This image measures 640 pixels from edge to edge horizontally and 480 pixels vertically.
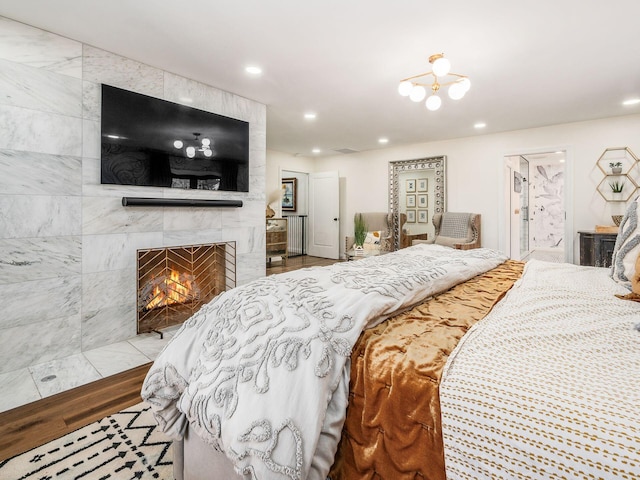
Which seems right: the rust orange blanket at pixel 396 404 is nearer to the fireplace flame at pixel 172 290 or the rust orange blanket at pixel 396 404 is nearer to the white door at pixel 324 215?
the fireplace flame at pixel 172 290

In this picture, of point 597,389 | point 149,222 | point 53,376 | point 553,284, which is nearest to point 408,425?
point 597,389

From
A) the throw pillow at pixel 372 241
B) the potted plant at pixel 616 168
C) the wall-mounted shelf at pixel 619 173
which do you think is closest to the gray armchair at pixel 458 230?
the throw pillow at pixel 372 241

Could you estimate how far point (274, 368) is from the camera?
3.09 ft

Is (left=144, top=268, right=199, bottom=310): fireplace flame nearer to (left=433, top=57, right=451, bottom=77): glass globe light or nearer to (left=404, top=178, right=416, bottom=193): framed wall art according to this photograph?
(left=433, top=57, right=451, bottom=77): glass globe light

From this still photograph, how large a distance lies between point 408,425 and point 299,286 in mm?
660

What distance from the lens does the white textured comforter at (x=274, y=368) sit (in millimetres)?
845

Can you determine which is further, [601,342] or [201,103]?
[201,103]

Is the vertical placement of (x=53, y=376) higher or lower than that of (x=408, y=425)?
lower

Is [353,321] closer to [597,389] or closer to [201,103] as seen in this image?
[597,389]

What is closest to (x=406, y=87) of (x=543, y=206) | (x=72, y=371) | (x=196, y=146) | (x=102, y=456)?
(x=196, y=146)

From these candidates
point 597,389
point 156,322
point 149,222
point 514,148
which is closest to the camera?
point 597,389

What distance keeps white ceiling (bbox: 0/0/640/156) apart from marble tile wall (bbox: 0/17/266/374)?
209mm

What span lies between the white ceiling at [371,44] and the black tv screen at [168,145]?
0.41m

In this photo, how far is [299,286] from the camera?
1.38m
